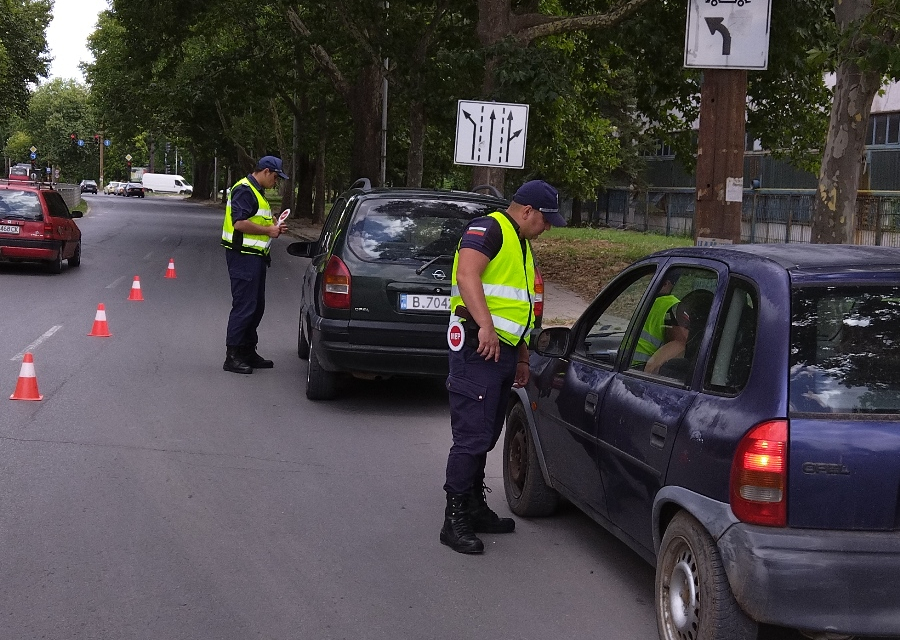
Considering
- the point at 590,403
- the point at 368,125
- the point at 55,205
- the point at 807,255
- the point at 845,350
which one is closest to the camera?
the point at 845,350

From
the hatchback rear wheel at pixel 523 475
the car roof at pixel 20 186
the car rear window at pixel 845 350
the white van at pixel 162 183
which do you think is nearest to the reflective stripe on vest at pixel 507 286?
the hatchback rear wheel at pixel 523 475

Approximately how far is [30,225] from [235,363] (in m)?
10.5

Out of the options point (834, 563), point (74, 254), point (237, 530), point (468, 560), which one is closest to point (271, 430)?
point (237, 530)

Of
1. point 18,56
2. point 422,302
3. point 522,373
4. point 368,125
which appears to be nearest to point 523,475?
point 522,373

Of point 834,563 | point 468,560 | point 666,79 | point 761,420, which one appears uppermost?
point 666,79

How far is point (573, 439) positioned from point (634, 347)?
2.07 feet

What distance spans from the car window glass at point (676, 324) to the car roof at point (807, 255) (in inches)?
4.3

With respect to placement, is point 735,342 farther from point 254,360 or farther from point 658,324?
point 254,360

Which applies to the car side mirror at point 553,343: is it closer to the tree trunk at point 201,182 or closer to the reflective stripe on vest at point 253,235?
the reflective stripe on vest at point 253,235

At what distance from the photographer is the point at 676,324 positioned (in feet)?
16.4

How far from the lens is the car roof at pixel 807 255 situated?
175 inches

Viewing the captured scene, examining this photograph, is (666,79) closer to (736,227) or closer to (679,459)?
(736,227)

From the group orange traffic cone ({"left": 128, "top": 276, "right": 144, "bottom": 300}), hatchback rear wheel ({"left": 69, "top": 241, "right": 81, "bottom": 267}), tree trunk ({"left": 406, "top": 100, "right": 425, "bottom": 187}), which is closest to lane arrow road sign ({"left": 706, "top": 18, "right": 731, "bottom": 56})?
orange traffic cone ({"left": 128, "top": 276, "right": 144, "bottom": 300})

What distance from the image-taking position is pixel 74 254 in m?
22.5
